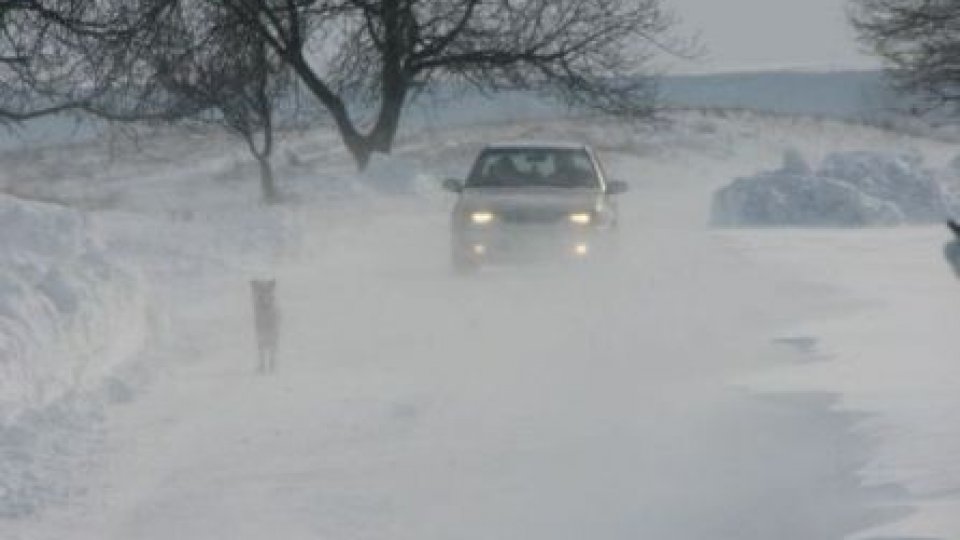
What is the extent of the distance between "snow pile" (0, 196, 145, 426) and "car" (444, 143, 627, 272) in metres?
6.33

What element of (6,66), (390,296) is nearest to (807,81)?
(6,66)

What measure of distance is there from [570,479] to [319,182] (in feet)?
97.5

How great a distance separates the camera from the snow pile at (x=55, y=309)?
365 inches

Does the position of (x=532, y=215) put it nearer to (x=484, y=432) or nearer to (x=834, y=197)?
(x=484, y=432)

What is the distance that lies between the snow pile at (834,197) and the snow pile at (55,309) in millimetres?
22725

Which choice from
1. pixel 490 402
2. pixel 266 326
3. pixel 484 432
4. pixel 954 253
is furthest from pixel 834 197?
pixel 954 253

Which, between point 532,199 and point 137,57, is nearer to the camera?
point 532,199

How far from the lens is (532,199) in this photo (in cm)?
1878

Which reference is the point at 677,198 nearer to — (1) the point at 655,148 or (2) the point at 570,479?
(1) the point at 655,148

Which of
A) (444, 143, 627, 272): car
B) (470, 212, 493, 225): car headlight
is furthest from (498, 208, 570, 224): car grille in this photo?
(470, 212, 493, 225): car headlight

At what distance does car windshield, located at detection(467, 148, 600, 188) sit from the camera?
19484mm

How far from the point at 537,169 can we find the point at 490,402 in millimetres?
9909

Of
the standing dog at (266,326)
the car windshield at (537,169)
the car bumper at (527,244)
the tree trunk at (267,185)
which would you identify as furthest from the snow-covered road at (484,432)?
the tree trunk at (267,185)

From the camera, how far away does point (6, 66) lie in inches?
1016
